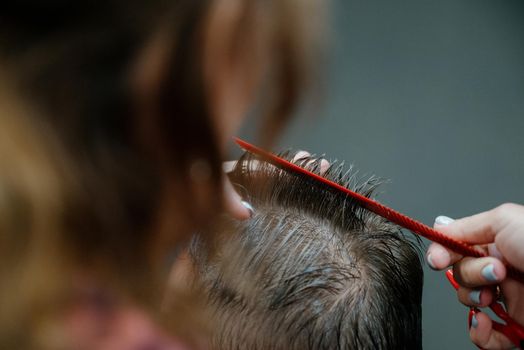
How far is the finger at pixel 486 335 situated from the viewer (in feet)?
1.93

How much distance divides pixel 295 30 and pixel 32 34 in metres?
0.14

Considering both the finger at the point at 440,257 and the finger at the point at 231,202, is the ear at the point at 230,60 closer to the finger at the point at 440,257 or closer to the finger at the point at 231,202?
the finger at the point at 231,202

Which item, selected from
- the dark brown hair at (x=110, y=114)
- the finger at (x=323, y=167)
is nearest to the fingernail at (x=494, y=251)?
the finger at (x=323, y=167)

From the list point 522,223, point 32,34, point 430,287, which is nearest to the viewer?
point 32,34

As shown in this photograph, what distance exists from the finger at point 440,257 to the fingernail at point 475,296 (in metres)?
0.05

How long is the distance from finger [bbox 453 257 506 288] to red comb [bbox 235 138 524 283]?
0.04 ft

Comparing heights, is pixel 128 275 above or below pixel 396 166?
below

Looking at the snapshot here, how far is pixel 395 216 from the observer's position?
53cm

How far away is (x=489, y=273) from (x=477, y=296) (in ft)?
0.20

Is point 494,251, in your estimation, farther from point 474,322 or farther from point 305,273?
point 305,273

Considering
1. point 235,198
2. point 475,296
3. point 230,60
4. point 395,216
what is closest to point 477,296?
point 475,296

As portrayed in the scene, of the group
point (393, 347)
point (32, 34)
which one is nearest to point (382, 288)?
point (393, 347)

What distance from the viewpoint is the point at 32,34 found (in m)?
0.26

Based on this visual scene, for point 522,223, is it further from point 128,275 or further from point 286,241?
point 128,275
